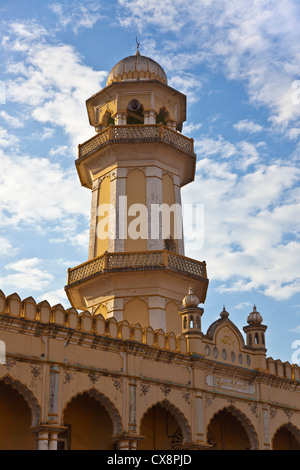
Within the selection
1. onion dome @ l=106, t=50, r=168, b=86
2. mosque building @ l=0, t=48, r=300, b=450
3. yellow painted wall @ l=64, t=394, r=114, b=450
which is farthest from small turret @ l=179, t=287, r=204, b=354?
onion dome @ l=106, t=50, r=168, b=86

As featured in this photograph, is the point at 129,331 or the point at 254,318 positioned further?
the point at 254,318

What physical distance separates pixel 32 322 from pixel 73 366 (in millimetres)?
1470

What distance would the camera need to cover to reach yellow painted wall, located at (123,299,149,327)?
828 inches

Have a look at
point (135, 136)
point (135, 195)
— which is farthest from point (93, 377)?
point (135, 136)

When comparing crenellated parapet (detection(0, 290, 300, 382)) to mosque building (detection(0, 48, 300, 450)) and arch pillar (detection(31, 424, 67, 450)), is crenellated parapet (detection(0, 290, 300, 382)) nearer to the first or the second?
mosque building (detection(0, 48, 300, 450))

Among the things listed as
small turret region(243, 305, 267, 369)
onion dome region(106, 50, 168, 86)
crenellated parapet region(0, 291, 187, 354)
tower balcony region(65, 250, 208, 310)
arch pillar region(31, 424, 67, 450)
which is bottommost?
arch pillar region(31, 424, 67, 450)

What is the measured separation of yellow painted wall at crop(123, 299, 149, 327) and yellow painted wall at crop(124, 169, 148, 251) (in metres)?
1.76

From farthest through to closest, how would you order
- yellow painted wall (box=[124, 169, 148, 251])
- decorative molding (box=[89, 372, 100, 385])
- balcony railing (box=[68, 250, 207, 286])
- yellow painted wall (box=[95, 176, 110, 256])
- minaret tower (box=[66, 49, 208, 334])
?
yellow painted wall (box=[95, 176, 110, 256]), yellow painted wall (box=[124, 169, 148, 251]), minaret tower (box=[66, 49, 208, 334]), balcony railing (box=[68, 250, 207, 286]), decorative molding (box=[89, 372, 100, 385])

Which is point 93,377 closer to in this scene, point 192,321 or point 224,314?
point 192,321

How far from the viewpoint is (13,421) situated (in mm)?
16578

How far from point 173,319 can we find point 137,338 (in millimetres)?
3940

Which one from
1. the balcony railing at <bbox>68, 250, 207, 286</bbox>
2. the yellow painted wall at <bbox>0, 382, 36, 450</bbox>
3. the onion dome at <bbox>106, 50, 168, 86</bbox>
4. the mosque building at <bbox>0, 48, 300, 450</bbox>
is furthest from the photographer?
the onion dome at <bbox>106, 50, 168, 86</bbox>

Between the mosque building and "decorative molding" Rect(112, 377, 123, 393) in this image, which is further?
"decorative molding" Rect(112, 377, 123, 393)
